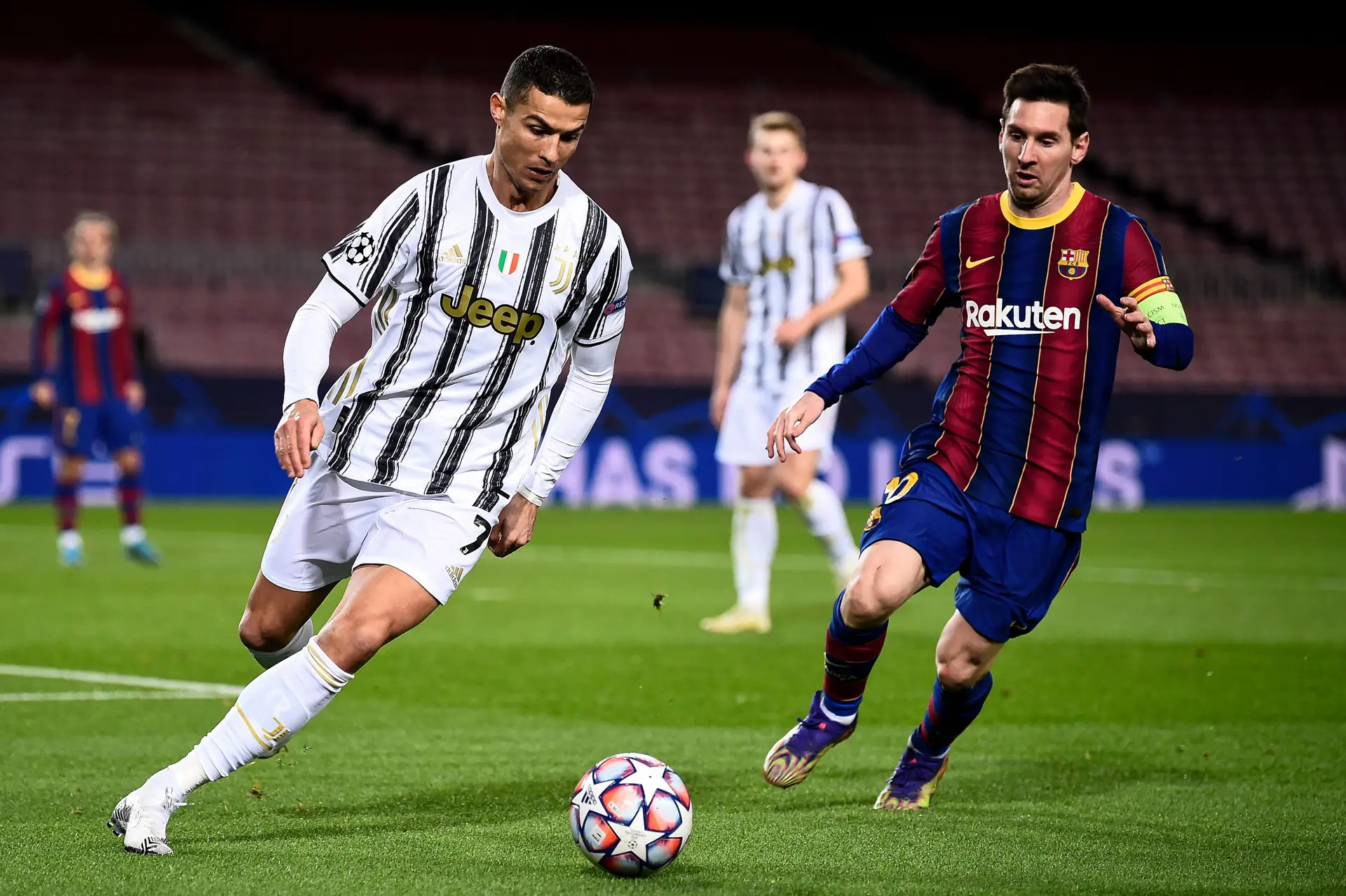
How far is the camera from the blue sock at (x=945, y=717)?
187 inches

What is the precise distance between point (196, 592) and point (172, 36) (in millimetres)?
17693

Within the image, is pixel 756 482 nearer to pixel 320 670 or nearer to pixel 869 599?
pixel 869 599

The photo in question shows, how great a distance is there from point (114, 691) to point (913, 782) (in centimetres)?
333

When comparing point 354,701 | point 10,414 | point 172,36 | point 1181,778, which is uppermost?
point 1181,778

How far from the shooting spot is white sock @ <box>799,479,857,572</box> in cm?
875

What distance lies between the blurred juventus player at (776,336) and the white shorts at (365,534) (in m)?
4.18

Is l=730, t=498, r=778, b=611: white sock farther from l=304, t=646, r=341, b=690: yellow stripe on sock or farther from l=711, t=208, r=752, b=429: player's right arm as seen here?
l=304, t=646, r=341, b=690: yellow stripe on sock

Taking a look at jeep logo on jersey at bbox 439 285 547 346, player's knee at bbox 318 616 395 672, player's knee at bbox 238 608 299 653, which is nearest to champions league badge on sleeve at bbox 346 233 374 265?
jeep logo on jersey at bbox 439 285 547 346

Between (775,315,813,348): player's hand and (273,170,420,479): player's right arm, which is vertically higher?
(273,170,420,479): player's right arm

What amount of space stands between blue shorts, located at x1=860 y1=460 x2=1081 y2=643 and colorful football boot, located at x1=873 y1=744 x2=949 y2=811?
0.43 m

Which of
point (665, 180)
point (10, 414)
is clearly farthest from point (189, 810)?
point (665, 180)

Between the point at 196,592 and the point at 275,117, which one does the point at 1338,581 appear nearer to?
the point at 196,592

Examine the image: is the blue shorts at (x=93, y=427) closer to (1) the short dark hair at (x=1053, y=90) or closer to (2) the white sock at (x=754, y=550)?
(2) the white sock at (x=754, y=550)

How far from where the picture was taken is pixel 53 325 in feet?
38.8
